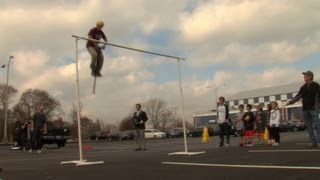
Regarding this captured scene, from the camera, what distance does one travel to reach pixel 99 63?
13266 millimetres

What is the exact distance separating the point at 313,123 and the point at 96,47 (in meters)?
6.14

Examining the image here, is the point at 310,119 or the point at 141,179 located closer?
the point at 141,179

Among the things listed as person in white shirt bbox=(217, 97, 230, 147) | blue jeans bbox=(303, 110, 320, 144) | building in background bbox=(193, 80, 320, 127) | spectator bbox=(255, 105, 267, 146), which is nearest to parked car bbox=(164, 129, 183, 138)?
building in background bbox=(193, 80, 320, 127)

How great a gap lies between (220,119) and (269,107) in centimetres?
201

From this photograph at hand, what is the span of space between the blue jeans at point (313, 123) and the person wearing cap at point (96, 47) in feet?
18.7

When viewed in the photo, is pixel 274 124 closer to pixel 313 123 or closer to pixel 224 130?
pixel 224 130

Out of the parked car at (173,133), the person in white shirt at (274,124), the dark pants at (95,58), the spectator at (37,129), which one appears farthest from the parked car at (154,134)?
the dark pants at (95,58)

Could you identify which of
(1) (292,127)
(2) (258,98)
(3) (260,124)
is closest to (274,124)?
(3) (260,124)

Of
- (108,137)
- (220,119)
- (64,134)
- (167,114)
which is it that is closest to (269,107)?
(220,119)

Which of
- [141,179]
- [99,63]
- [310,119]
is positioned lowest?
[141,179]

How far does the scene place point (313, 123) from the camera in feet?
46.7

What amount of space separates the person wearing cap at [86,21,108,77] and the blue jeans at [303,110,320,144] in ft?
18.7

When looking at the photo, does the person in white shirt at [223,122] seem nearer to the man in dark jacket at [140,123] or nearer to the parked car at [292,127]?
the man in dark jacket at [140,123]

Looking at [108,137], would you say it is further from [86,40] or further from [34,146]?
[86,40]
